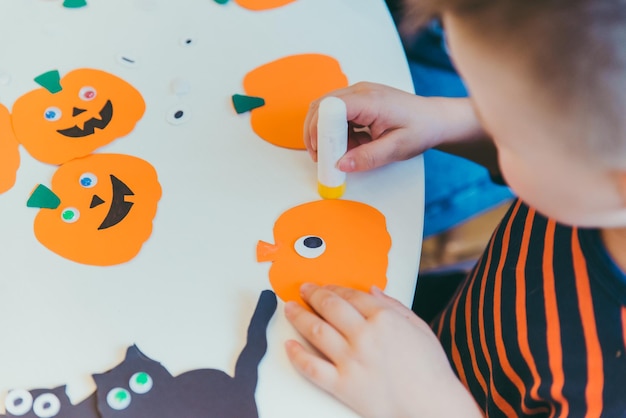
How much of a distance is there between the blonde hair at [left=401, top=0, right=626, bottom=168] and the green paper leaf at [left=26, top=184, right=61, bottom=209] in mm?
407

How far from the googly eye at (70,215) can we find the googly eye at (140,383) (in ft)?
0.58

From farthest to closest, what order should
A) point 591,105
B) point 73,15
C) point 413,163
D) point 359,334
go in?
point 73,15, point 413,163, point 359,334, point 591,105

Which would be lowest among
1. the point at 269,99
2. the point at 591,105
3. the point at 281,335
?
the point at 281,335

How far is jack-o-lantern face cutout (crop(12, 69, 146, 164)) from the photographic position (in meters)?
0.64

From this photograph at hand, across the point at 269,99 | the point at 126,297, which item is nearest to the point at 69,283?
the point at 126,297

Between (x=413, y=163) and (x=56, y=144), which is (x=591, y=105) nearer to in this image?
(x=413, y=163)

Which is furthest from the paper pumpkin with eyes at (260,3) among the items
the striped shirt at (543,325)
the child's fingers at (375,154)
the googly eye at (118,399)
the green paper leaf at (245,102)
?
the googly eye at (118,399)

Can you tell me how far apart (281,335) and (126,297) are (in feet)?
0.46

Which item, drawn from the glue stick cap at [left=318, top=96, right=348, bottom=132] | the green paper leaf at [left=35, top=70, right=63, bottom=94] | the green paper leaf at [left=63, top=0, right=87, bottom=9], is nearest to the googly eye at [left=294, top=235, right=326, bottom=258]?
the glue stick cap at [left=318, top=96, right=348, bottom=132]

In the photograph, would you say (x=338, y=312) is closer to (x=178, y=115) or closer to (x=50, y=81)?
(x=178, y=115)

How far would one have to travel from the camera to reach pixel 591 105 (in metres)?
0.33

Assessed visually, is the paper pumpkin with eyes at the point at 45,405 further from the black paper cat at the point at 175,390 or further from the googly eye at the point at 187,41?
the googly eye at the point at 187,41

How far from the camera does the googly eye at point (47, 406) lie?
0.48 metres

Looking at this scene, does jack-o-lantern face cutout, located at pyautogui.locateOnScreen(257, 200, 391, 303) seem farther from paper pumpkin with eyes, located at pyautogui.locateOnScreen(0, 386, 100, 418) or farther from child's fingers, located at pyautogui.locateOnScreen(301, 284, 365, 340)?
paper pumpkin with eyes, located at pyautogui.locateOnScreen(0, 386, 100, 418)
